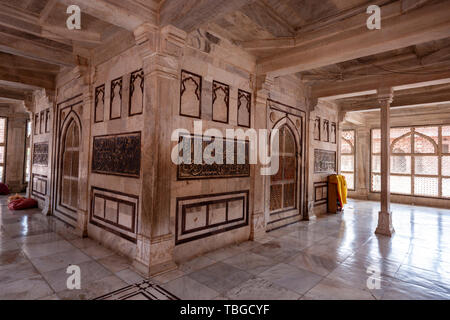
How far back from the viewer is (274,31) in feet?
13.0

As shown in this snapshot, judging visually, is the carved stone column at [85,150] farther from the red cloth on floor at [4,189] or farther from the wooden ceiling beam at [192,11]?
the red cloth on floor at [4,189]

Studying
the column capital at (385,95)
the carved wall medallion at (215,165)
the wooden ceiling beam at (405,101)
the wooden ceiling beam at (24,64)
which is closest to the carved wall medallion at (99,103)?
the carved wall medallion at (215,165)

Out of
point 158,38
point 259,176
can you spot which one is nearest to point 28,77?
point 158,38

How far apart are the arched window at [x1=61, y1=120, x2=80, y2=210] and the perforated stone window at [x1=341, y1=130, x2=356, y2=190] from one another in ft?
33.1

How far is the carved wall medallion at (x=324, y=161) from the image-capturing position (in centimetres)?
677

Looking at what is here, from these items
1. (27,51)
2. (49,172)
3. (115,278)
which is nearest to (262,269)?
(115,278)

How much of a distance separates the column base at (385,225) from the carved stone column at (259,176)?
2.52 meters

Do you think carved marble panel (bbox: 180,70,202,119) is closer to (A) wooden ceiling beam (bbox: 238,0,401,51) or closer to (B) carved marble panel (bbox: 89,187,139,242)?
(A) wooden ceiling beam (bbox: 238,0,401,51)

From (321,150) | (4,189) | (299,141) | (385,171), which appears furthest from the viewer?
(4,189)

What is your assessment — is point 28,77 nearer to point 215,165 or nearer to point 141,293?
point 215,165

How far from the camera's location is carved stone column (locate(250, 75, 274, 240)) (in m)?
4.59

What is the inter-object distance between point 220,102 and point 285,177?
261 cm

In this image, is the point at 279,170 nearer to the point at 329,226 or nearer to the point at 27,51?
the point at 329,226

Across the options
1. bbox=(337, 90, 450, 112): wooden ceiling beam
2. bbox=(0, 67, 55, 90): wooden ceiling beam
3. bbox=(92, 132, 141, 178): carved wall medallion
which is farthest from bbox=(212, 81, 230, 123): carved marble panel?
bbox=(337, 90, 450, 112): wooden ceiling beam
